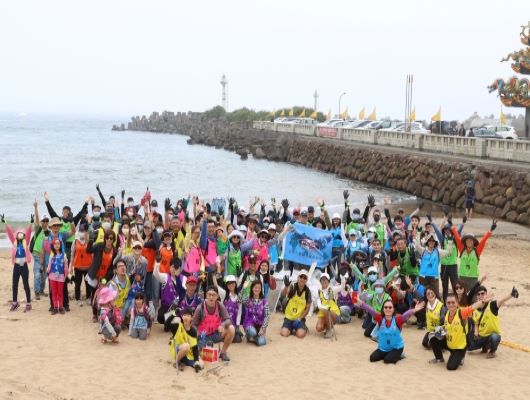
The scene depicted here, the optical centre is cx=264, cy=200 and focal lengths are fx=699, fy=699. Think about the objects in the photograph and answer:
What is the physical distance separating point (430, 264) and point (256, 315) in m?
2.96

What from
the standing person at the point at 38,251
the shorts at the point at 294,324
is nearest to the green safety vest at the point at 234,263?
the shorts at the point at 294,324

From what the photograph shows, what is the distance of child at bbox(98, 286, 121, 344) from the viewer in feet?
31.2

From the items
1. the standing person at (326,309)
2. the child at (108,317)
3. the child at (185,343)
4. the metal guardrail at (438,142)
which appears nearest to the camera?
the child at (185,343)

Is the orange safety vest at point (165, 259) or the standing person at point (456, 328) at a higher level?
the orange safety vest at point (165, 259)

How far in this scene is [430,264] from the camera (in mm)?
10852

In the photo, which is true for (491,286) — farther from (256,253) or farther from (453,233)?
(256,253)

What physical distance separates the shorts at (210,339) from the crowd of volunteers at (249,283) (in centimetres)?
1

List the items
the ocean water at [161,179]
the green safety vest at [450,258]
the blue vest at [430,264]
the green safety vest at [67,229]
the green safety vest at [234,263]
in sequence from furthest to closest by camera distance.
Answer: the ocean water at [161,179] → the green safety vest at [67,229] → the green safety vest at [450,258] → the blue vest at [430,264] → the green safety vest at [234,263]

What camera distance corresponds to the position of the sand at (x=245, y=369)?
26.1ft

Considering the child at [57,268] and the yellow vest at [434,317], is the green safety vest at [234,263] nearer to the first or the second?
the child at [57,268]

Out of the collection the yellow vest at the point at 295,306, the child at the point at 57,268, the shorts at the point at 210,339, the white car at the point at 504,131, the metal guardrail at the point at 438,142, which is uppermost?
the white car at the point at 504,131

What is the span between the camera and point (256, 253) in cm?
1058

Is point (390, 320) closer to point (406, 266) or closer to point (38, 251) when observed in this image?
point (406, 266)

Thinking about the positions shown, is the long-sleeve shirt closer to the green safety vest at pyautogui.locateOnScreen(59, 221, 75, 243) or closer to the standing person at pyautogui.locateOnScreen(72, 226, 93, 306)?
the standing person at pyautogui.locateOnScreen(72, 226, 93, 306)
